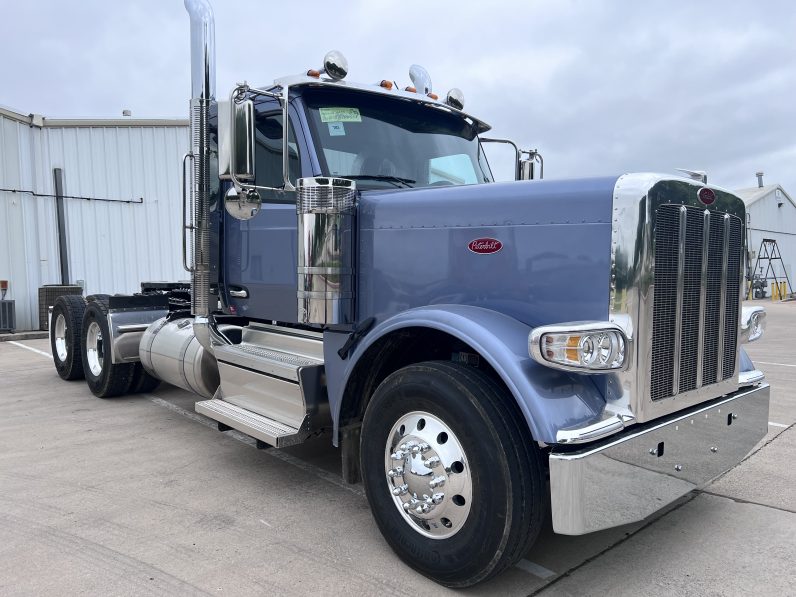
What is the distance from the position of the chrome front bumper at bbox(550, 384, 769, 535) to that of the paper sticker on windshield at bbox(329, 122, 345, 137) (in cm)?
229

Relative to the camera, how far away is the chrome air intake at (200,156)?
445 cm

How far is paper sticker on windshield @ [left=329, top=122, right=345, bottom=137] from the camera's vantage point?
3.80 m

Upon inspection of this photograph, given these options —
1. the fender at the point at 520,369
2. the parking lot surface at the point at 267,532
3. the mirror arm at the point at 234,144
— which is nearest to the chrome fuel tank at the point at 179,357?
the parking lot surface at the point at 267,532


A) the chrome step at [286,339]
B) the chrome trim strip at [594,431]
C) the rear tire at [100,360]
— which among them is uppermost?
the chrome step at [286,339]

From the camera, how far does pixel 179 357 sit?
5125mm

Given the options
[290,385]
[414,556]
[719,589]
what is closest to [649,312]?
[719,589]

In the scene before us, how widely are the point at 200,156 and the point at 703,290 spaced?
11.0ft

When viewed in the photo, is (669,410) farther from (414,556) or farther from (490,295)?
(414,556)

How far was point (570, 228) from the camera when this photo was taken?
271 cm

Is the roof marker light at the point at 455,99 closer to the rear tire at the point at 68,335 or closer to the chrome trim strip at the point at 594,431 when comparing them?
the chrome trim strip at the point at 594,431

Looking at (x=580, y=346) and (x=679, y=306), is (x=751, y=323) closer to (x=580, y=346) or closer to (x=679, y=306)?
(x=679, y=306)

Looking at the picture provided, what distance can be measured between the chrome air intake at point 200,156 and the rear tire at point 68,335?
3.37 meters

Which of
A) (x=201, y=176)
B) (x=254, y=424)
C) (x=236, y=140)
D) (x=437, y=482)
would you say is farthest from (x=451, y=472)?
(x=201, y=176)

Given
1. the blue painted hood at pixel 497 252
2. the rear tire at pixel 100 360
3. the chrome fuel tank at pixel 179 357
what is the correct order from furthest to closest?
1. the rear tire at pixel 100 360
2. the chrome fuel tank at pixel 179 357
3. the blue painted hood at pixel 497 252
